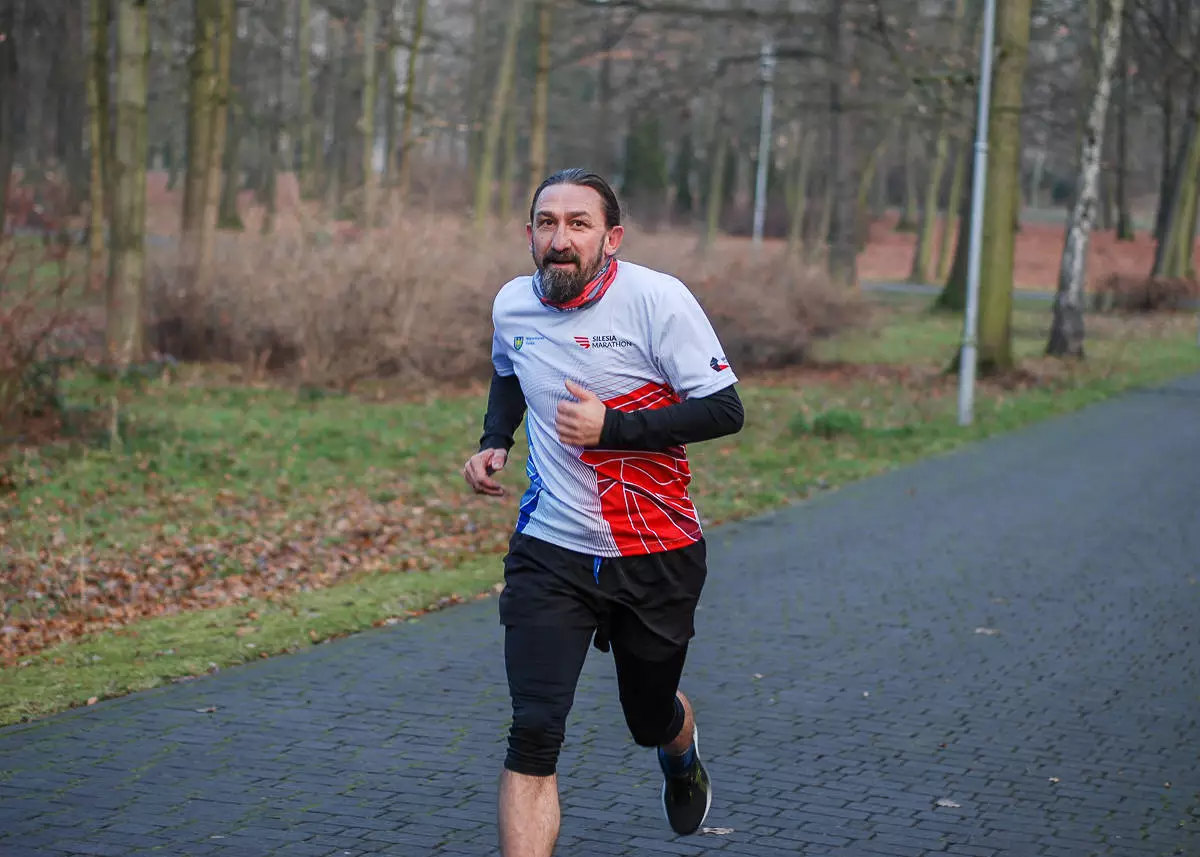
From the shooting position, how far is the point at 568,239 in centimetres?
429

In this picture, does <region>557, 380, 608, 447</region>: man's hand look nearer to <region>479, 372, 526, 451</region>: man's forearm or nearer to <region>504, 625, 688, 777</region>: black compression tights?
<region>504, 625, 688, 777</region>: black compression tights

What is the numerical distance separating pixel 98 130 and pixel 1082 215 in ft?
49.4

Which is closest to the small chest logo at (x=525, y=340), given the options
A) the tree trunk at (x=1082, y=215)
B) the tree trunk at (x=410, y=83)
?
the tree trunk at (x=1082, y=215)

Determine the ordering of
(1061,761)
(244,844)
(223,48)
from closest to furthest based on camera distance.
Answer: (244,844) < (1061,761) < (223,48)

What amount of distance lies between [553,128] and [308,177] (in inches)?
1923

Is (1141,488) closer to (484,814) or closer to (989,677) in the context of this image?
(989,677)

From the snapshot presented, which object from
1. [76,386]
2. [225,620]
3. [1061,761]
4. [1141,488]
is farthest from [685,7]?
[1061,761]

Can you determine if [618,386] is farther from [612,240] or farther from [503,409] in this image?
[503,409]

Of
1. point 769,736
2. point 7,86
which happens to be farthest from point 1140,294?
point 769,736

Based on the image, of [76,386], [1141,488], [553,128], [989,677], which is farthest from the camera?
[553,128]

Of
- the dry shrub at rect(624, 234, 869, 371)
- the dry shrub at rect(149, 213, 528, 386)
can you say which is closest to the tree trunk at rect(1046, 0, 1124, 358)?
the dry shrub at rect(624, 234, 869, 371)

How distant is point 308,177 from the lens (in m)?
21.6

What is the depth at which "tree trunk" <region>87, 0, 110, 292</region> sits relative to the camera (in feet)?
76.1

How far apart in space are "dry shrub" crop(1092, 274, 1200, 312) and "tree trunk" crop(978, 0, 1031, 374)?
70.7ft
